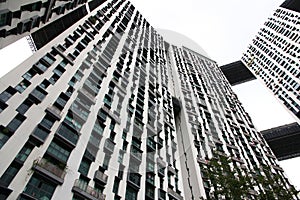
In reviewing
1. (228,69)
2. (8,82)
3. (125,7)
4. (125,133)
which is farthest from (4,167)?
(228,69)

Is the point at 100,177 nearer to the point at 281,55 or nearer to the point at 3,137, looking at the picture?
the point at 3,137

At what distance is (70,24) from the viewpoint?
88.4 feet

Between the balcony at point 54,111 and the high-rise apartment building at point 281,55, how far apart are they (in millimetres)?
39330

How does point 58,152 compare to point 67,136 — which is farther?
point 67,136

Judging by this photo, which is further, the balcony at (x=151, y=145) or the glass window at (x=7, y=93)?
the balcony at (x=151, y=145)

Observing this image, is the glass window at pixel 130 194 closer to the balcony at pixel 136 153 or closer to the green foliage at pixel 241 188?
the balcony at pixel 136 153

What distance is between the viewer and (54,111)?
1648 centimetres

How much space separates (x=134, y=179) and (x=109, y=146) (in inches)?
125

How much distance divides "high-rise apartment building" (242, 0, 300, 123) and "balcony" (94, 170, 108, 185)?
37218 mm

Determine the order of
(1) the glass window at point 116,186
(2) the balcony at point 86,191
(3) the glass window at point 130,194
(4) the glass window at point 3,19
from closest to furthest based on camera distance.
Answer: (4) the glass window at point 3,19, (2) the balcony at point 86,191, (1) the glass window at point 116,186, (3) the glass window at point 130,194

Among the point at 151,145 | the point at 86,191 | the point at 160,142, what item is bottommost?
the point at 86,191

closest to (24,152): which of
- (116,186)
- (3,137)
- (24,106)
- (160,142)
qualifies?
(3,137)

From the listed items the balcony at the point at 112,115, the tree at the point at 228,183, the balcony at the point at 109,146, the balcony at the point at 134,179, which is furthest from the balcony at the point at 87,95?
the tree at the point at 228,183

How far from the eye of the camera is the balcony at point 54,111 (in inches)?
635
